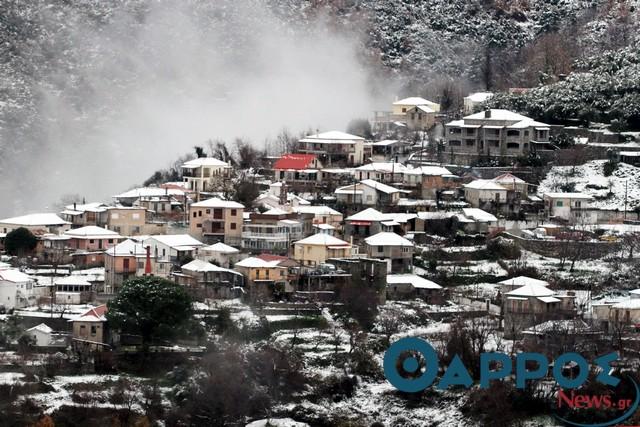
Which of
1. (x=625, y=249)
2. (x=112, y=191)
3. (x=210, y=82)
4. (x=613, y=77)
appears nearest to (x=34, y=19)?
(x=210, y=82)

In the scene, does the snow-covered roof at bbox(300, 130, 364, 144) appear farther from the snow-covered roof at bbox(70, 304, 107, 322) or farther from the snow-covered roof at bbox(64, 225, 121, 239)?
the snow-covered roof at bbox(70, 304, 107, 322)

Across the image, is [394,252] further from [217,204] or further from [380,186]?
[380,186]

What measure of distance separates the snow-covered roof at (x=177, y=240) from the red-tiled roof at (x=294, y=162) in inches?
395

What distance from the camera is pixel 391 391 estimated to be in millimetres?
68562

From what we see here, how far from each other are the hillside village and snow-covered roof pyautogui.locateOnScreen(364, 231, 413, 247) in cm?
14

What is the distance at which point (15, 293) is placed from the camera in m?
72.7

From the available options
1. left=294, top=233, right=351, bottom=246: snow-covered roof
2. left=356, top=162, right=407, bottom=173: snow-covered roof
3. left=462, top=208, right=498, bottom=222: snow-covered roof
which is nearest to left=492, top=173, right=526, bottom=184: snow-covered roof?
left=462, top=208, right=498, bottom=222: snow-covered roof

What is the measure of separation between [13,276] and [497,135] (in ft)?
77.0

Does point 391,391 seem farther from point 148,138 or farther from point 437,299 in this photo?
point 148,138

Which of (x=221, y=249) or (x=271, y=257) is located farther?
(x=221, y=249)

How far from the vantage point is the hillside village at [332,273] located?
6762cm

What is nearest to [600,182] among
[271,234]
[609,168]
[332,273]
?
[609,168]

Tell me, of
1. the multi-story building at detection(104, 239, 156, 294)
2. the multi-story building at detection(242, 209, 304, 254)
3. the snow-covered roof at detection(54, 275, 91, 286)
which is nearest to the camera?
the snow-covered roof at detection(54, 275, 91, 286)

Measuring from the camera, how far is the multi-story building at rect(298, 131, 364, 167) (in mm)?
90613
